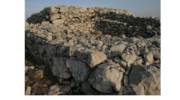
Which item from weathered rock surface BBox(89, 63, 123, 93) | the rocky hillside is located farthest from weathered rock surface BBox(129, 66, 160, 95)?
weathered rock surface BBox(89, 63, 123, 93)

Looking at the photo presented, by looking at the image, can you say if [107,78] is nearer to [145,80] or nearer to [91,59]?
[91,59]

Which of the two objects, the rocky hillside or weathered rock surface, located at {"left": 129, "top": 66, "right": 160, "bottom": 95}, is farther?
the rocky hillside

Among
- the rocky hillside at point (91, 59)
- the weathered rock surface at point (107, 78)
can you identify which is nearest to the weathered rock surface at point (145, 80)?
the rocky hillside at point (91, 59)

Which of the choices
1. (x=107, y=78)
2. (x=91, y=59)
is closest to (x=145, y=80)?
(x=107, y=78)

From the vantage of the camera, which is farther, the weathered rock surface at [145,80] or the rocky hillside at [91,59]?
the rocky hillside at [91,59]

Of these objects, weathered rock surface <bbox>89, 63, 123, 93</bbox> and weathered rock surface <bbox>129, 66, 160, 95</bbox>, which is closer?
weathered rock surface <bbox>129, 66, 160, 95</bbox>

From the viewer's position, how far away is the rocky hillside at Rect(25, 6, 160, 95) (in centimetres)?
531

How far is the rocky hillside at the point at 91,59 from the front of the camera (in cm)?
531

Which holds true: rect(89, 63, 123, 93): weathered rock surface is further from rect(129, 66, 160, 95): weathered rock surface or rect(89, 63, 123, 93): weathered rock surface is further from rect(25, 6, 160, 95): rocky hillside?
rect(129, 66, 160, 95): weathered rock surface

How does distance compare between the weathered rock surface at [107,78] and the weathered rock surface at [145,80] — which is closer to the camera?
the weathered rock surface at [145,80]

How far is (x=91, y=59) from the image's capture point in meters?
5.48

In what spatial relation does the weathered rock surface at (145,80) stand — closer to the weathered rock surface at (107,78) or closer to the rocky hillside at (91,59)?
the rocky hillside at (91,59)
